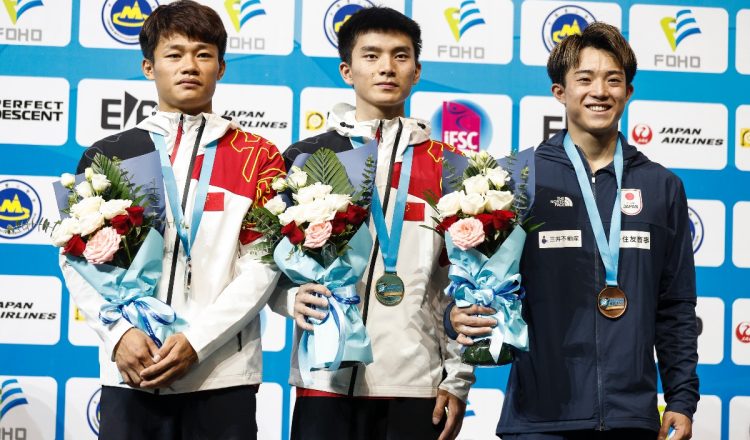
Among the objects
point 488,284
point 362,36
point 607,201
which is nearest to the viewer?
point 488,284

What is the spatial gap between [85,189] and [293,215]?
582 mm

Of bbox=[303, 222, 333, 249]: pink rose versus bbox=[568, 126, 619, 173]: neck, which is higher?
bbox=[568, 126, 619, 173]: neck

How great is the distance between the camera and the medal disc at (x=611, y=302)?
256cm

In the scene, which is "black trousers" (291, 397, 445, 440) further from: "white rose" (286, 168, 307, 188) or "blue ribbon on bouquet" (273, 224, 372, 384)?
"white rose" (286, 168, 307, 188)

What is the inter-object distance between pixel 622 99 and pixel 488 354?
0.89 metres

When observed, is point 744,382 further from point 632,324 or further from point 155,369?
point 155,369

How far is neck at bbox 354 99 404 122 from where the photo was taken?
9.52 ft

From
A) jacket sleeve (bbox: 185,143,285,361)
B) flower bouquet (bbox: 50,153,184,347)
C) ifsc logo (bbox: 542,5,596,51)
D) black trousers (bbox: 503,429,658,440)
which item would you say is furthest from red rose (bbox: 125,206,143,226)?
ifsc logo (bbox: 542,5,596,51)

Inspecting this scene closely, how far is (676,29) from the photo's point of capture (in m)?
4.23

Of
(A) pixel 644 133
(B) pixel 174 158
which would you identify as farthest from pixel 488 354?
(A) pixel 644 133

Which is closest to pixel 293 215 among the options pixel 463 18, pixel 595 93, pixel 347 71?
pixel 347 71

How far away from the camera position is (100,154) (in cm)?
267

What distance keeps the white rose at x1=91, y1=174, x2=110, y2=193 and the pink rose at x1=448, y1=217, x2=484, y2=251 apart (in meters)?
0.94

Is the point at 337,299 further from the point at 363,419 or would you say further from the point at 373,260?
the point at 363,419
